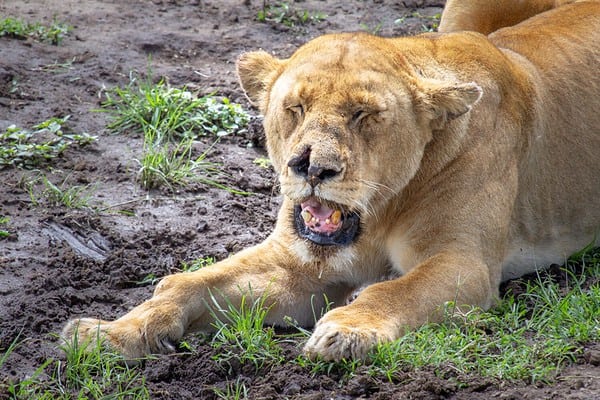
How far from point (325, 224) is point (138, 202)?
1.75 meters

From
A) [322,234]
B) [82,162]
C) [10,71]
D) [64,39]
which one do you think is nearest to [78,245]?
[82,162]

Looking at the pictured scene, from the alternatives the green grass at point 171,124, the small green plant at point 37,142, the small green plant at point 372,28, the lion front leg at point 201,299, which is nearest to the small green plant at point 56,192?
the small green plant at point 37,142

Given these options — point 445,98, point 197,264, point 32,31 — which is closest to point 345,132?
point 445,98

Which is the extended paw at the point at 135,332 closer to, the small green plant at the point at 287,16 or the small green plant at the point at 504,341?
the small green plant at the point at 504,341

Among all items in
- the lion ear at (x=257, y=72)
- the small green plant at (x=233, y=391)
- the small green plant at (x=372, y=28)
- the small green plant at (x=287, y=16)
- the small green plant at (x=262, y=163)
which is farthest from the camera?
the small green plant at (x=287, y=16)

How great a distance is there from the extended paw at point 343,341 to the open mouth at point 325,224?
445 mm

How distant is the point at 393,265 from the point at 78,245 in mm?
1524

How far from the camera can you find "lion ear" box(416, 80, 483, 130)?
477 centimetres

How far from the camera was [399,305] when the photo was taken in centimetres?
457

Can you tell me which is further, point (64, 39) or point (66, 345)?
point (64, 39)

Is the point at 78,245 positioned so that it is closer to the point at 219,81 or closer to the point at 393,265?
the point at 393,265

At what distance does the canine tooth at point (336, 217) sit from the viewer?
4.62 meters

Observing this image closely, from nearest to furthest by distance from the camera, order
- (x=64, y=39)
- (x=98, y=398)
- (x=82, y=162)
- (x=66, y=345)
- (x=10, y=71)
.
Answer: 1. (x=98, y=398)
2. (x=66, y=345)
3. (x=82, y=162)
4. (x=10, y=71)
5. (x=64, y=39)

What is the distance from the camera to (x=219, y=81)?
748 centimetres
